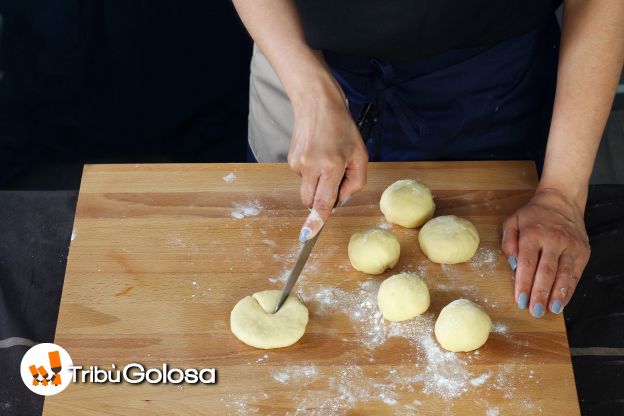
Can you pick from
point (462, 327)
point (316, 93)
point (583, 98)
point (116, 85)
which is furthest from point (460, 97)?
point (116, 85)

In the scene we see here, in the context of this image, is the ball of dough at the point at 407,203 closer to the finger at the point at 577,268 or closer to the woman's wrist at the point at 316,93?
the woman's wrist at the point at 316,93

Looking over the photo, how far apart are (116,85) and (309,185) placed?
1.55 meters

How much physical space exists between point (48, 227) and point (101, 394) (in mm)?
681

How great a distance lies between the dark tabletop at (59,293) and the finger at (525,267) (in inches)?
11.2

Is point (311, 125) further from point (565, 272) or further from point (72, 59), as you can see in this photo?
point (72, 59)

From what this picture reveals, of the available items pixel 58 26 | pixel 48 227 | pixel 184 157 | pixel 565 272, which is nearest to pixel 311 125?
pixel 565 272

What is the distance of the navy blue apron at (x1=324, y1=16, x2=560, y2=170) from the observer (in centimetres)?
173

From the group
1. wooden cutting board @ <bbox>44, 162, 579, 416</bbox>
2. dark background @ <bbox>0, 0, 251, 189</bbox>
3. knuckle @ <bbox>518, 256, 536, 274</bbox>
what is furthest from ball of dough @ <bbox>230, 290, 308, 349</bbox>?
dark background @ <bbox>0, 0, 251, 189</bbox>

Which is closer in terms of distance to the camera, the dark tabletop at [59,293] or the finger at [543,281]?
the finger at [543,281]

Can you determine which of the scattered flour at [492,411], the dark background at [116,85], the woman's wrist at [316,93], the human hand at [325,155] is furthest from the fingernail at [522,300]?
the dark background at [116,85]

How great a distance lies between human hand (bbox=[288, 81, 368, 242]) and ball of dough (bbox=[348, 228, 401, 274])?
93mm

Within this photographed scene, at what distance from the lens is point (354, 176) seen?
1540mm

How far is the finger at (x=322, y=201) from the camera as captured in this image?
1.50 meters

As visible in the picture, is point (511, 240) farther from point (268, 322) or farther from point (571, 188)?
point (268, 322)
